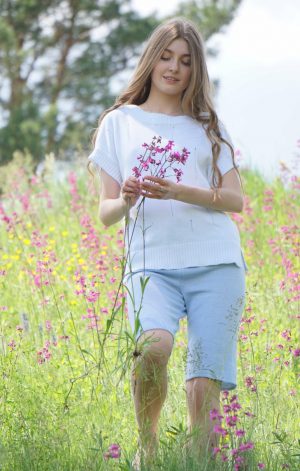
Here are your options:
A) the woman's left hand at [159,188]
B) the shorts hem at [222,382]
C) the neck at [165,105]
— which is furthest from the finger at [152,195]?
the shorts hem at [222,382]

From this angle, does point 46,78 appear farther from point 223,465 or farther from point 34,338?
point 223,465

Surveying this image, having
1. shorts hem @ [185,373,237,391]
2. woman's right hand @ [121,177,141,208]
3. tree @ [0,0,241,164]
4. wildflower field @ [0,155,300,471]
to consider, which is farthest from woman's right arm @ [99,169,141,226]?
tree @ [0,0,241,164]

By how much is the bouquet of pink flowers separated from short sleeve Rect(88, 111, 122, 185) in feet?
0.39

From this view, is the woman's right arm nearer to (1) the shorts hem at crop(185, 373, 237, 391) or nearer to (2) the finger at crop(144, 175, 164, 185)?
(2) the finger at crop(144, 175, 164, 185)

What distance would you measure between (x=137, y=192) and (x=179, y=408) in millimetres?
1133

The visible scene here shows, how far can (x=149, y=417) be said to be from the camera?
329 centimetres

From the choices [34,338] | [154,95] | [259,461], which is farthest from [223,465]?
[34,338]

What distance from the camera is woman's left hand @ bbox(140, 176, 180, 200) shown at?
3.20m

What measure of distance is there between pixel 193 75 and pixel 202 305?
0.88 m

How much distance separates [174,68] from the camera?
3.55 meters

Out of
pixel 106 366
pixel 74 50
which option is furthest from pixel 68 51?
pixel 106 366

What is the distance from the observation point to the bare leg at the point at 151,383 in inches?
125

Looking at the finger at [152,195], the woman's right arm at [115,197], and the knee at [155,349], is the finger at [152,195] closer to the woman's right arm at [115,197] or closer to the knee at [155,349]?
the woman's right arm at [115,197]

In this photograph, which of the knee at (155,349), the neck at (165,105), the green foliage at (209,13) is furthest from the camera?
the green foliage at (209,13)
